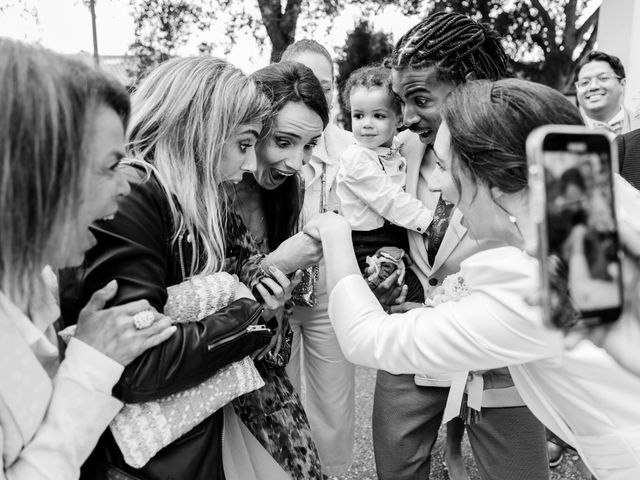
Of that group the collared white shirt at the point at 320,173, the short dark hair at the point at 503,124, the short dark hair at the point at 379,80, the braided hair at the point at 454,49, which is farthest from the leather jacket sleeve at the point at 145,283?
the short dark hair at the point at 379,80

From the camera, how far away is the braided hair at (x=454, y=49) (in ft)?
7.34

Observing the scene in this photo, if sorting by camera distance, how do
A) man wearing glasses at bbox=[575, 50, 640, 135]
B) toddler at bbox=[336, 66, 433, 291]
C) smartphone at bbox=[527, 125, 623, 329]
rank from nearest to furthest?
1. smartphone at bbox=[527, 125, 623, 329]
2. toddler at bbox=[336, 66, 433, 291]
3. man wearing glasses at bbox=[575, 50, 640, 135]

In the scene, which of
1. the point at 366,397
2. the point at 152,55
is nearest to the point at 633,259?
the point at 366,397

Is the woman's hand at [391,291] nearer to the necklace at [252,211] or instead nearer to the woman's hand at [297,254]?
the woman's hand at [297,254]

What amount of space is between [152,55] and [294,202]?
36.6ft

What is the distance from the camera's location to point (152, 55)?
12.4 metres

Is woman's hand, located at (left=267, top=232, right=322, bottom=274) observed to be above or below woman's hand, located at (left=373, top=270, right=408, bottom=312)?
above

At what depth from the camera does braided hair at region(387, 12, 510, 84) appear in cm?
224

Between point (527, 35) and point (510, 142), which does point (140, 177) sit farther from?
point (527, 35)

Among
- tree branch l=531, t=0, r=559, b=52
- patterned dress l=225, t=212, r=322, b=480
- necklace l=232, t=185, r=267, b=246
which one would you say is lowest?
patterned dress l=225, t=212, r=322, b=480

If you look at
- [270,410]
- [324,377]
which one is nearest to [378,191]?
[324,377]

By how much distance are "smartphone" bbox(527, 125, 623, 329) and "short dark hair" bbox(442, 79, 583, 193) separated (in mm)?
581

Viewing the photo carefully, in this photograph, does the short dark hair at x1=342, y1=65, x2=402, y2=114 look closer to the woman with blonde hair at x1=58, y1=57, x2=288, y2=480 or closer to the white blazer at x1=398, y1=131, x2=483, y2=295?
the white blazer at x1=398, y1=131, x2=483, y2=295

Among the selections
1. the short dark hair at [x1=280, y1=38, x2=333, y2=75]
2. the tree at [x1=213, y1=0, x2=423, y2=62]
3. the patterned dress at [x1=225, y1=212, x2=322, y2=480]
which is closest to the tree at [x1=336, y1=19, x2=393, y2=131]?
the tree at [x1=213, y1=0, x2=423, y2=62]
